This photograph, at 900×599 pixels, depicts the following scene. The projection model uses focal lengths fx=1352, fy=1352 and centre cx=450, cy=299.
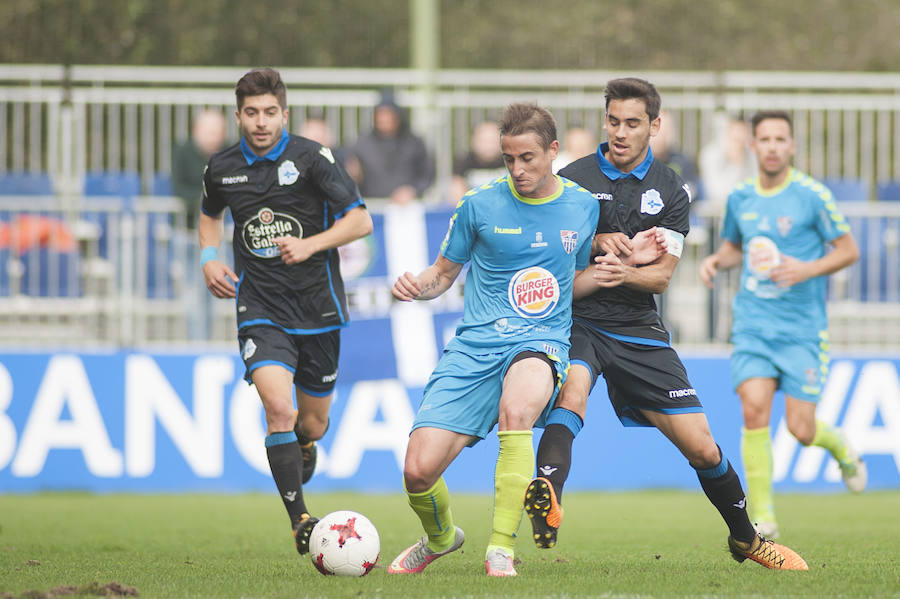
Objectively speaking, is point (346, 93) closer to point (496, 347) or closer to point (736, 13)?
point (496, 347)

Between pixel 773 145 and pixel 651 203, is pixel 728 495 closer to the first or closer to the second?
pixel 651 203

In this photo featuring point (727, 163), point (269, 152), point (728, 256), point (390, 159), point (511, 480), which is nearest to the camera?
point (511, 480)

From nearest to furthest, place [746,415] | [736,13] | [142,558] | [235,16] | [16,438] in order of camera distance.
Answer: [142,558]
[746,415]
[16,438]
[235,16]
[736,13]

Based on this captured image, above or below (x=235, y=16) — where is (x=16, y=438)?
below

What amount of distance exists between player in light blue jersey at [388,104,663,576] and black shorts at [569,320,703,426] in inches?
8.8

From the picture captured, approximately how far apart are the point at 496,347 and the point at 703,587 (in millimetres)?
1413

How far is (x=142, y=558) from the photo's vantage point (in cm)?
723

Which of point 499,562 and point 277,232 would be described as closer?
point 499,562

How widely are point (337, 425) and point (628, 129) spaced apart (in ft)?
19.7

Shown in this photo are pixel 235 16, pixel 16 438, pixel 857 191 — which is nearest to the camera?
pixel 16 438

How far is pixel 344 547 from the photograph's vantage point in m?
6.30

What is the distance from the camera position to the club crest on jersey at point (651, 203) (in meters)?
6.57

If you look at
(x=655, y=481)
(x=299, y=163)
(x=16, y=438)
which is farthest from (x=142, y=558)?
(x=655, y=481)

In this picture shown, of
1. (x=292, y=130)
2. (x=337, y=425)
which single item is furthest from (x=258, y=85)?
(x=292, y=130)
